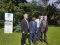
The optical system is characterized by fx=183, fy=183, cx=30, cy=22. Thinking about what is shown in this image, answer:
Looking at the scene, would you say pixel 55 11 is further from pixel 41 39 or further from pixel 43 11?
pixel 41 39

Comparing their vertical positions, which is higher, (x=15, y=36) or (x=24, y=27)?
(x=24, y=27)

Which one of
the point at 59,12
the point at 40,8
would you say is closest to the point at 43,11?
the point at 40,8

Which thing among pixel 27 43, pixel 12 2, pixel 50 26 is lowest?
pixel 27 43

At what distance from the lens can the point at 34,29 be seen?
521cm

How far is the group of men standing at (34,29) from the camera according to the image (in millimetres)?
5148

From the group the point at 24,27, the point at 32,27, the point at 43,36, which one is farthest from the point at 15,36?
the point at 43,36

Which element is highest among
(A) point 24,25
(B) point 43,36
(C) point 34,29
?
(A) point 24,25

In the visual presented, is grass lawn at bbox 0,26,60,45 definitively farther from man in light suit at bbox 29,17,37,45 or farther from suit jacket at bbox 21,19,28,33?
man in light suit at bbox 29,17,37,45

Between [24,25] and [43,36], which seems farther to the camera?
[43,36]

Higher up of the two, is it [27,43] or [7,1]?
[7,1]

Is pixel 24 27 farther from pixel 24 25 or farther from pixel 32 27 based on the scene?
pixel 32 27

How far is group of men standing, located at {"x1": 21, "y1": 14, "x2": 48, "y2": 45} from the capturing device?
5.15 m

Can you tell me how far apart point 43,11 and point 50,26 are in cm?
48

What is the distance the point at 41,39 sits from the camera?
17.3ft
